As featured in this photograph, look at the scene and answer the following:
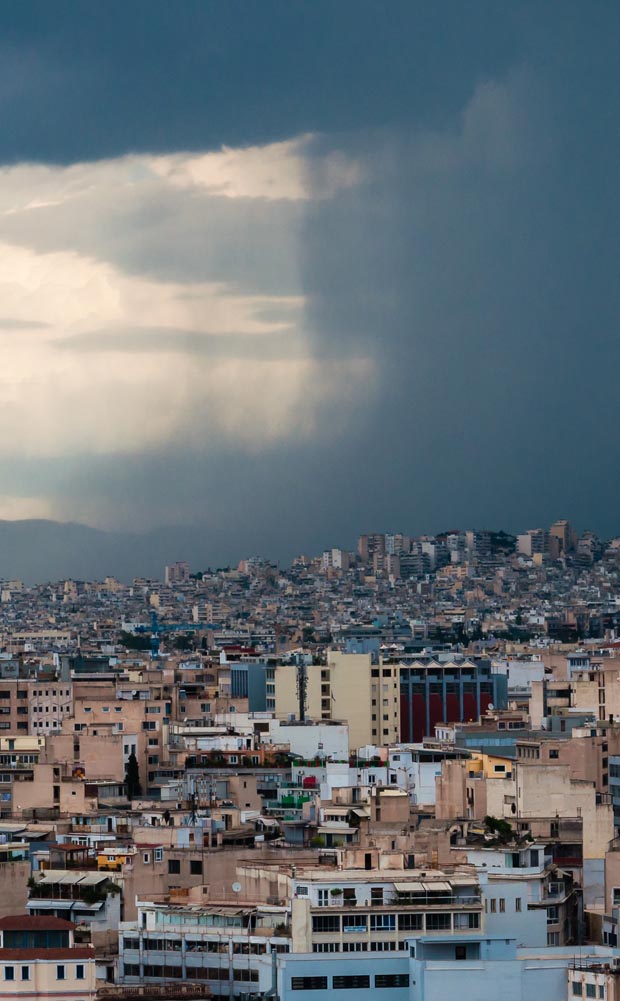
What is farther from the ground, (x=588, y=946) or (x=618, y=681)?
(x=618, y=681)

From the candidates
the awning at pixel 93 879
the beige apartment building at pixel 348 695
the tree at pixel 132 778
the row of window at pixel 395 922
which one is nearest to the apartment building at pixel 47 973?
Answer: the row of window at pixel 395 922

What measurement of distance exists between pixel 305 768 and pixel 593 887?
17.0 metres

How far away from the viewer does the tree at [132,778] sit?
49.4m

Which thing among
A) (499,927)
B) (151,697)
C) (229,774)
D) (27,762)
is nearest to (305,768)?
(229,774)

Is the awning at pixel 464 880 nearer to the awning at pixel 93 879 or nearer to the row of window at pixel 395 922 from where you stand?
the row of window at pixel 395 922

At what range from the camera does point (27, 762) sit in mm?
54188

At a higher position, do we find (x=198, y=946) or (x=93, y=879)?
(x=93, y=879)

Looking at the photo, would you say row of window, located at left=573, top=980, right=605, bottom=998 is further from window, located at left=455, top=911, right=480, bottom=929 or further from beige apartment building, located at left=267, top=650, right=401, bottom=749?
beige apartment building, located at left=267, top=650, right=401, bottom=749

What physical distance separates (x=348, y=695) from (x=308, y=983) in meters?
40.4

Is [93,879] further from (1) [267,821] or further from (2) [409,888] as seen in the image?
(1) [267,821]

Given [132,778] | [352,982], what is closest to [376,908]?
[352,982]

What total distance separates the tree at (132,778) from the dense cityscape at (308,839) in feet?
0.21

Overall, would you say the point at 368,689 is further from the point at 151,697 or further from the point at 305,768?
the point at 305,768

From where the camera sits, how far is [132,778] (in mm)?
51031
